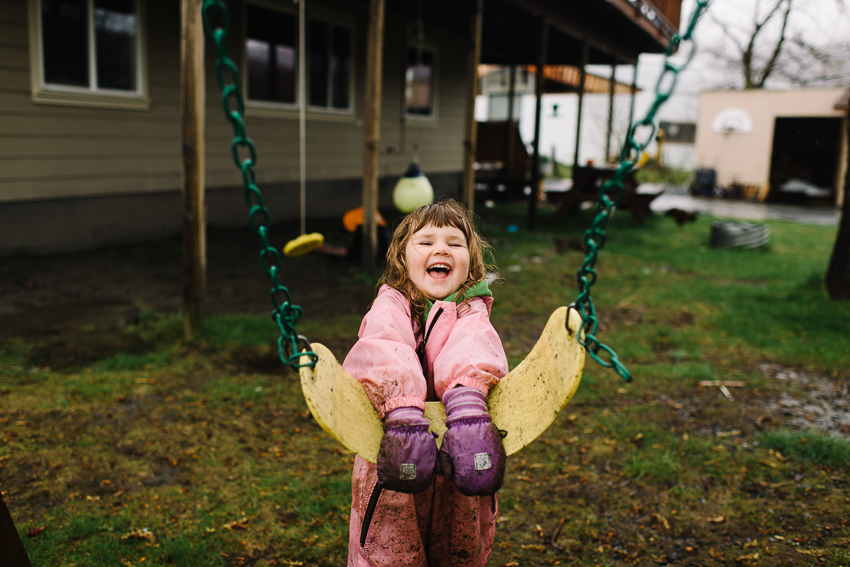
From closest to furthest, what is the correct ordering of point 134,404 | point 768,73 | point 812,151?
point 134,404
point 812,151
point 768,73

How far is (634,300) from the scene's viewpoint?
6781mm

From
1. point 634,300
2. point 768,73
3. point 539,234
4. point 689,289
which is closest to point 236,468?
point 634,300

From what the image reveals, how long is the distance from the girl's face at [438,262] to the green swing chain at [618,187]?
0.37 meters

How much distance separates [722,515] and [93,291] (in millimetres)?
5526

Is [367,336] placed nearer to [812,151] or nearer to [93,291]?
[93,291]

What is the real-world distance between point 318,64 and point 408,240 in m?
9.71

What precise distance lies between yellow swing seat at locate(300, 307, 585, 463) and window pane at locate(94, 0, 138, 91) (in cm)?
734

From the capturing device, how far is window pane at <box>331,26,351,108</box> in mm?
10867

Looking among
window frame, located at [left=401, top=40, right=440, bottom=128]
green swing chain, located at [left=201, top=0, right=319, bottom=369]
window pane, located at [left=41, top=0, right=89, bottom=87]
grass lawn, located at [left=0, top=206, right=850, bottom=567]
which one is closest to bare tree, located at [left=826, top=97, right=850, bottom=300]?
grass lawn, located at [left=0, top=206, right=850, bottom=567]

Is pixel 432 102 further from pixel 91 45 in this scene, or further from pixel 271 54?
pixel 91 45

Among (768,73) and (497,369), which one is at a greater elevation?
(768,73)

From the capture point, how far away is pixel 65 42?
273 inches

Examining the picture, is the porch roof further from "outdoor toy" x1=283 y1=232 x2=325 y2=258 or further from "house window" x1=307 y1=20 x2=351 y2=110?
"outdoor toy" x1=283 y1=232 x2=325 y2=258

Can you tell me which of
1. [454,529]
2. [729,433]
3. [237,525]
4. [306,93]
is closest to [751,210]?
[306,93]
